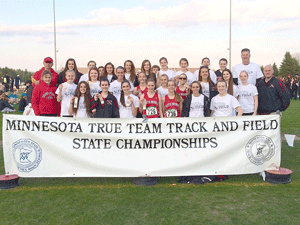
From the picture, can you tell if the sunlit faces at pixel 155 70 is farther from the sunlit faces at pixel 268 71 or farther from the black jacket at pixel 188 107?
the sunlit faces at pixel 268 71

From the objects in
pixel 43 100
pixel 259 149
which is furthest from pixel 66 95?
pixel 259 149

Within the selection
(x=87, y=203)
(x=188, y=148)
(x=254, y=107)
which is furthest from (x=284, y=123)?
(x=87, y=203)

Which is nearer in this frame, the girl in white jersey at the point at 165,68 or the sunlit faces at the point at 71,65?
the sunlit faces at the point at 71,65

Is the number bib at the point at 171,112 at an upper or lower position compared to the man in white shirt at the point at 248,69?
lower

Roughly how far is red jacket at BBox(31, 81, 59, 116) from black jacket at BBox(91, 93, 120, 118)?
0.98m

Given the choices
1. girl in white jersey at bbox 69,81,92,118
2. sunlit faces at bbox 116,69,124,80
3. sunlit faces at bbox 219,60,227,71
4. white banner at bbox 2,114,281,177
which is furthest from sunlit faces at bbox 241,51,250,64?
girl in white jersey at bbox 69,81,92,118

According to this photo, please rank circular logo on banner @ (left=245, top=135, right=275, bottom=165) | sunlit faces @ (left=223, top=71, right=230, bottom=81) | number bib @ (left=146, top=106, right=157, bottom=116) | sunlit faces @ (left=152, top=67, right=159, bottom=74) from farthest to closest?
sunlit faces @ (left=152, top=67, right=159, bottom=74)
sunlit faces @ (left=223, top=71, right=230, bottom=81)
number bib @ (left=146, top=106, right=157, bottom=116)
circular logo on banner @ (left=245, top=135, right=275, bottom=165)

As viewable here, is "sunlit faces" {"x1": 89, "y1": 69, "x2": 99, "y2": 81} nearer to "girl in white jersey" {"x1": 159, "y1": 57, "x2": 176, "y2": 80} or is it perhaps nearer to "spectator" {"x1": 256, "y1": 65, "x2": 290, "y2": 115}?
"girl in white jersey" {"x1": 159, "y1": 57, "x2": 176, "y2": 80}

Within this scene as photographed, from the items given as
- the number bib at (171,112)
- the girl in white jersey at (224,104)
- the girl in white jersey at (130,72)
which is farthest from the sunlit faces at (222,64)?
the number bib at (171,112)

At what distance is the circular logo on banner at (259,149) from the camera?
4.43m

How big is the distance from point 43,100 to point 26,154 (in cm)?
131

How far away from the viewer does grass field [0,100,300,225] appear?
3248 millimetres

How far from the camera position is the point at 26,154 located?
14.2 ft

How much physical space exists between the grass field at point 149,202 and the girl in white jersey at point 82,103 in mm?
1149
